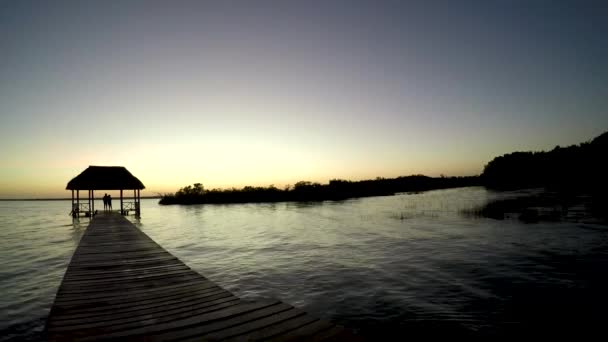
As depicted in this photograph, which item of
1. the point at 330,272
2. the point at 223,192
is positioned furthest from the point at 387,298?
the point at 223,192

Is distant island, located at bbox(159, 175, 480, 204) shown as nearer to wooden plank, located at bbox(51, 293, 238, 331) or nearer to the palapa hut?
the palapa hut

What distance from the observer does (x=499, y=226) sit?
874 inches

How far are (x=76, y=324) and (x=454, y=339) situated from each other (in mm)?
7086

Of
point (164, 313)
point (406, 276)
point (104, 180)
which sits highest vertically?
point (104, 180)

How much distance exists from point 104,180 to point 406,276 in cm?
3329

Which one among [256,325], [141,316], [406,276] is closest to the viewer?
[256,325]

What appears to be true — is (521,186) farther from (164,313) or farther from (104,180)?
(164,313)

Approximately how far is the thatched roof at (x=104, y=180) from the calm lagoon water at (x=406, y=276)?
11651 mm

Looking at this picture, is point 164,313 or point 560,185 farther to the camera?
point 560,185

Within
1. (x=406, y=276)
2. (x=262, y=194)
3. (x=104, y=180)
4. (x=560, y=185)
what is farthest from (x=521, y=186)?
(x=104, y=180)

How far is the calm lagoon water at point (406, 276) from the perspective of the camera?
7.66m

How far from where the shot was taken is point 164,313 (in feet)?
16.8

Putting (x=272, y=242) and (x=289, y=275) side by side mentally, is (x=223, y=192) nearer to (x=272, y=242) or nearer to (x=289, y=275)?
(x=272, y=242)

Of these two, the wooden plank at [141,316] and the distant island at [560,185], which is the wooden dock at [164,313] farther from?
the distant island at [560,185]
